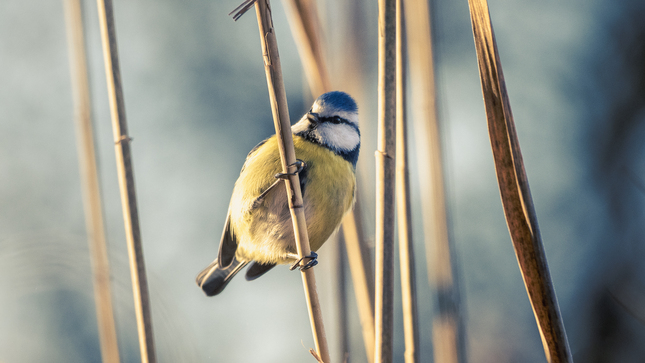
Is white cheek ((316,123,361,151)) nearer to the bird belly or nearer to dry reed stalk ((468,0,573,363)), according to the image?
the bird belly

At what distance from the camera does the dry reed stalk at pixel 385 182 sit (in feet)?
2.20

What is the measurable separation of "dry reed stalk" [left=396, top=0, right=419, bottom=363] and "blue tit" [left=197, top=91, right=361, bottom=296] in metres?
0.16

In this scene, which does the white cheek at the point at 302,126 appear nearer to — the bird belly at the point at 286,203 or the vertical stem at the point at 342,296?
the bird belly at the point at 286,203

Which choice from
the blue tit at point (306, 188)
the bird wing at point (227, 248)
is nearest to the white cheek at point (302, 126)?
the blue tit at point (306, 188)

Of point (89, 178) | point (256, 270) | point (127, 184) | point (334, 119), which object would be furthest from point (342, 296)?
point (89, 178)

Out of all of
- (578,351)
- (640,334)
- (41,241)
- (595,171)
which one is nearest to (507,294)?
(578,351)

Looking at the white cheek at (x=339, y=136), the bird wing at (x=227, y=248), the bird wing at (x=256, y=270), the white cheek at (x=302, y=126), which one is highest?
the white cheek at (x=302, y=126)

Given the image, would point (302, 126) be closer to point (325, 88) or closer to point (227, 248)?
point (325, 88)

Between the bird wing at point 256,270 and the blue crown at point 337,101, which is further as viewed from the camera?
the bird wing at point 256,270

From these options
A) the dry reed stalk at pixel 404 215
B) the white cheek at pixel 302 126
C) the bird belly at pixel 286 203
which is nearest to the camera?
the dry reed stalk at pixel 404 215

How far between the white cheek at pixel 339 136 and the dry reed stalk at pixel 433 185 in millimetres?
158

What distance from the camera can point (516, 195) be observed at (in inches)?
19.2

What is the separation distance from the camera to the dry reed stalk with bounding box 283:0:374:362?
2.62 feet

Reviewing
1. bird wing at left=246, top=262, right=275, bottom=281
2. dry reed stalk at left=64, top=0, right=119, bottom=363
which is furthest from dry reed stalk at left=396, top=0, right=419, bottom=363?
dry reed stalk at left=64, top=0, right=119, bottom=363
